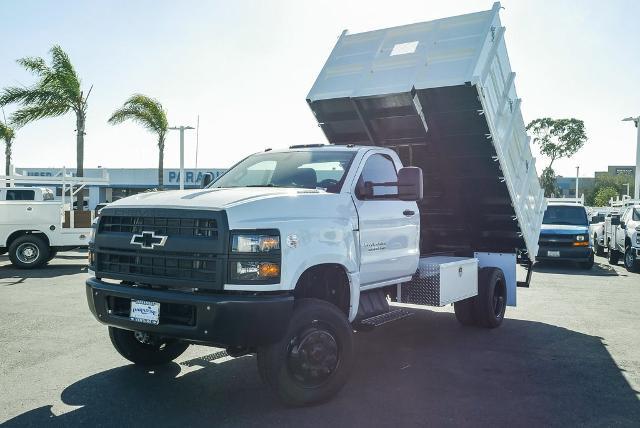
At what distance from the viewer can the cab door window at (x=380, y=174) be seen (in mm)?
6062

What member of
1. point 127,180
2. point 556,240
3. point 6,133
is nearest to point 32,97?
point 6,133

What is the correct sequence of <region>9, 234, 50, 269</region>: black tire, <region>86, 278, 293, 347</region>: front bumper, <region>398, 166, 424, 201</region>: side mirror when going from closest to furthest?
<region>86, 278, 293, 347</region>: front bumper < <region>398, 166, 424, 201</region>: side mirror < <region>9, 234, 50, 269</region>: black tire

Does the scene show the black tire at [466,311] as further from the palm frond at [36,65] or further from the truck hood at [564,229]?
the palm frond at [36,65]

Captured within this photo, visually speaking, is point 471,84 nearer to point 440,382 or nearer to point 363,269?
point 363,269

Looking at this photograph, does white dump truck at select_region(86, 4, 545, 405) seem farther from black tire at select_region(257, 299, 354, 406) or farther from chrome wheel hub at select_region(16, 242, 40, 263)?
chrome wheel hub at select_region(16, 242, 40, 263)

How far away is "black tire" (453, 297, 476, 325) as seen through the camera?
27.6ft

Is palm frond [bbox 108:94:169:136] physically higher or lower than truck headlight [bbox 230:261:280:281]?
higher

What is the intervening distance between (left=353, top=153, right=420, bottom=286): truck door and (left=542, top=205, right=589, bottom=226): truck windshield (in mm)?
12930

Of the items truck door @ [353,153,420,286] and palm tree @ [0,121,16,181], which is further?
palm tree @ [0,121,16,181]

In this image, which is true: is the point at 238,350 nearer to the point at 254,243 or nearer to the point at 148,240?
the point at 254,243

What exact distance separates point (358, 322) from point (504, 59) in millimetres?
4133

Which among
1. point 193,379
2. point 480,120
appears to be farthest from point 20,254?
point 480,120

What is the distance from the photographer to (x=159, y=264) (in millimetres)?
4910

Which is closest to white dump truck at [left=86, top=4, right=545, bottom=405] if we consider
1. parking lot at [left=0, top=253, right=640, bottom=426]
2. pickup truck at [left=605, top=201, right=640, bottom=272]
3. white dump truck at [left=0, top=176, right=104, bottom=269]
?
parking lot at [left=0, top=253, right=640, bottom=426]
